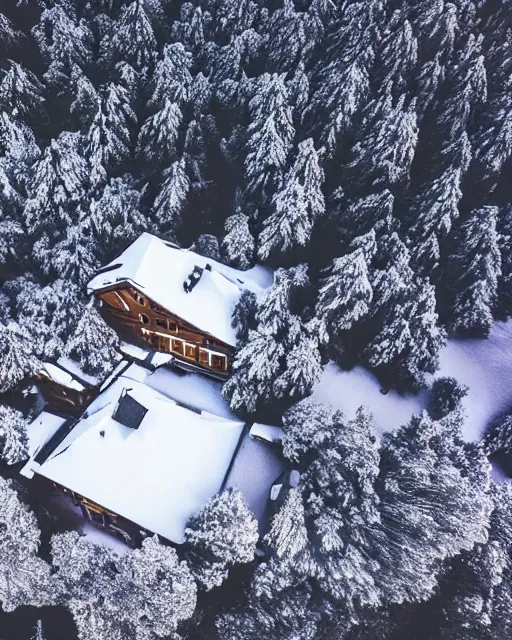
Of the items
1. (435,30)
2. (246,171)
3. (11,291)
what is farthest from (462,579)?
(435,30)

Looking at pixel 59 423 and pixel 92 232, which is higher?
pixel 92 232

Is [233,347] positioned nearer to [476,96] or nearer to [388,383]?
[388,383]

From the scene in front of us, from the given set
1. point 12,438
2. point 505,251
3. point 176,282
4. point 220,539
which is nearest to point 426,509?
point 220,539

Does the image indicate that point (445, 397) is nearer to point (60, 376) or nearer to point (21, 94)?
point (60, 376)

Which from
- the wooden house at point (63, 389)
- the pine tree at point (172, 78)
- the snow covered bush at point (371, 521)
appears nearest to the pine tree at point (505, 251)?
the snow covered bush at point (371, 521)

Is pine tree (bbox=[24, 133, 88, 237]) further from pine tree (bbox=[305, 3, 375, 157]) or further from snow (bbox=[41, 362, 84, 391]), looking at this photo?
pine tree (bbox=[305, 3, 375, 157])
